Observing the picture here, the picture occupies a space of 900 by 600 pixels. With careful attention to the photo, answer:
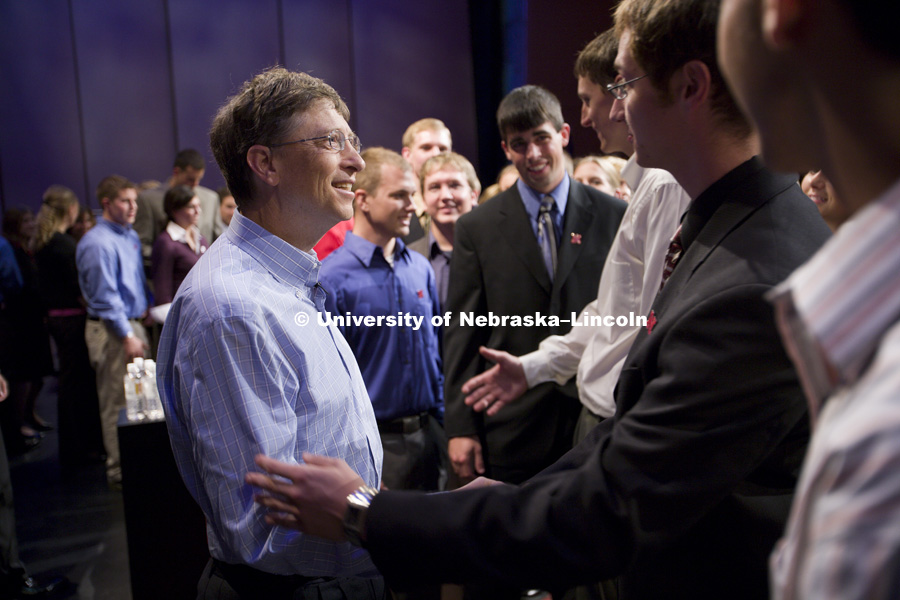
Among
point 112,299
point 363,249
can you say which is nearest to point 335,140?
point 363,249

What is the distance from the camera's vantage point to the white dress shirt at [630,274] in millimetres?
1825

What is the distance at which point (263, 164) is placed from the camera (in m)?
1.43

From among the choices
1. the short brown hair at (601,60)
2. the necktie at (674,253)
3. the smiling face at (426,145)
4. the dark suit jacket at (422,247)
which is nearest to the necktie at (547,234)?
the short brown hair at (601,60)

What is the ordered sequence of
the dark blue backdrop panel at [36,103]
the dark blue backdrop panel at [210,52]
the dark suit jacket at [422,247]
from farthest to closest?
1. the dark blue backdrop panel at [210,52]
2. the dark blue backdrop panel at [36,103]
3. the dark suit jacket at [422,247]

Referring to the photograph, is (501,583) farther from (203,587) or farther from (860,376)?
(203,587)

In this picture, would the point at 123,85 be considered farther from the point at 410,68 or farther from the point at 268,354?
the point at 268,354

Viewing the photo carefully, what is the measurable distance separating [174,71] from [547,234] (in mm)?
7518

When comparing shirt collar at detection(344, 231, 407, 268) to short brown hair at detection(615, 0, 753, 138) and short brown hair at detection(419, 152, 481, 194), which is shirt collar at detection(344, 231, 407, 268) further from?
short brown hair at detection(615, 0, 753, 138)

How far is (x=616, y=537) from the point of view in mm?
938

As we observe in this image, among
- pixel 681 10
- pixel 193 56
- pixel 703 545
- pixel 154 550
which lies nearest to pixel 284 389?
pixel 703 545

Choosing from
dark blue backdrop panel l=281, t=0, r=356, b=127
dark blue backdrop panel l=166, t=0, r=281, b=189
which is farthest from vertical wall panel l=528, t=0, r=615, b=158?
dark blue backdrop panel l=166, t=0, r=281, b=189

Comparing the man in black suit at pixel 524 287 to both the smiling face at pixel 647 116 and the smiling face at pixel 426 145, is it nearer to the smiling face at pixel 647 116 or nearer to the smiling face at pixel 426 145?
the smiling face at pixel 647 116

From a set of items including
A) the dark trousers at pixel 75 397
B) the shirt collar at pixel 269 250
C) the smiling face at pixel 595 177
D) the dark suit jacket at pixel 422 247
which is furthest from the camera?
the dark trousers at pixel 75 397

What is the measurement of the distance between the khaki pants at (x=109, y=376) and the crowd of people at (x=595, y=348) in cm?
260
